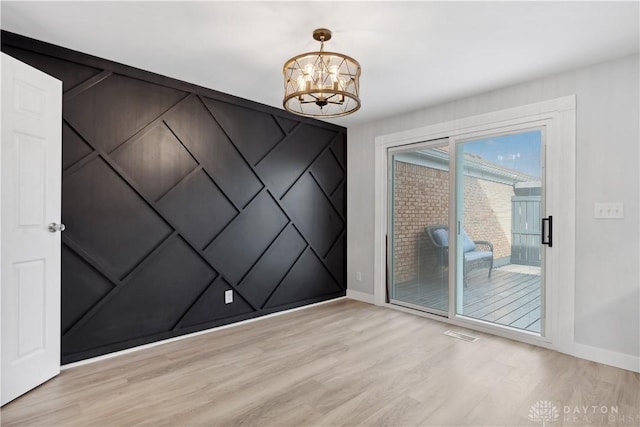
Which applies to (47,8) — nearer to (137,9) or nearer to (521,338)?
(137,9)

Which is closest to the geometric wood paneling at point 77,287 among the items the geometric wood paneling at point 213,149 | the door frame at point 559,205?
the geometric wood paneling at point 213,149

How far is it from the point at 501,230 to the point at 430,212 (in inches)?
31.5

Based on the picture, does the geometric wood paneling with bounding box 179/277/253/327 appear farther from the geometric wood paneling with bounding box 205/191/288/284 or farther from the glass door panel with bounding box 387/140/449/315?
the glass door panel with bounding box 387/140/449/315

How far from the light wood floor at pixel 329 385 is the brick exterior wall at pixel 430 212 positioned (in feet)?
3.37

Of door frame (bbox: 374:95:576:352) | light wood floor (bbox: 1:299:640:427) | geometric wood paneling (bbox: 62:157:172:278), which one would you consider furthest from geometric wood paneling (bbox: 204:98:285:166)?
door frame (bbox: 374:95:576:352)

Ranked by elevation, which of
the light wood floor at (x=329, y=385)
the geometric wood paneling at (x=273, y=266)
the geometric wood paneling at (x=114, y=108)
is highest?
the geometric wood paneling at (x=114, y=108)

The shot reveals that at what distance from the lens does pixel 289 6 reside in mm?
2062

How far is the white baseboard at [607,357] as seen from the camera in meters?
2.57

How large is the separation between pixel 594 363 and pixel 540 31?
8.41 ft

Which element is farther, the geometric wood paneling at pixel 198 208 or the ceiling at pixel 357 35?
the geometric wood paneling at pixel 198 208

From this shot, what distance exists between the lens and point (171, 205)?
10.3 feet

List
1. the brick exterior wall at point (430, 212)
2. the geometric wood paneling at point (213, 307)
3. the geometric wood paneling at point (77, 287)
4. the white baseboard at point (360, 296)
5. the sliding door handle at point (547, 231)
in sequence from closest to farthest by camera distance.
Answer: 1. the geometric wood paneling at point (77, 287)
2. the sliding door handle at point (547, 231)
3. the geometric wood paneling at point (213, 307)
4. the brick exterior wall at point (430, 212)
5. the white baseboard at point (360, 296)

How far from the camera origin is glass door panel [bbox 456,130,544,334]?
10.4 ft

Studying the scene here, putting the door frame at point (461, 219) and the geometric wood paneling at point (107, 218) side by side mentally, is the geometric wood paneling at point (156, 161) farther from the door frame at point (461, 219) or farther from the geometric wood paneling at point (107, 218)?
the door frame at point (461, 219)
